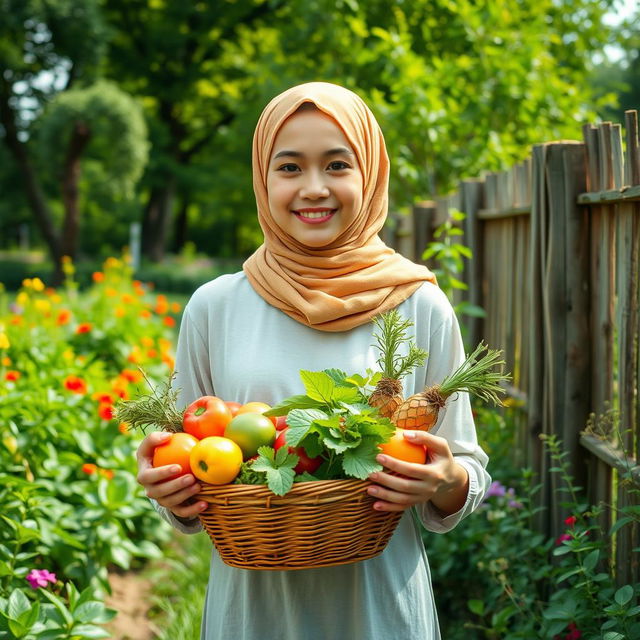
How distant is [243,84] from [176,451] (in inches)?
969

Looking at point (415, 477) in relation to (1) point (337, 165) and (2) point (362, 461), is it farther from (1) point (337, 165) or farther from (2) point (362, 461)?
(1) point (337, 165)

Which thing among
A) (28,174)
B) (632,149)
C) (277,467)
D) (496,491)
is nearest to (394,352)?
(277,467)

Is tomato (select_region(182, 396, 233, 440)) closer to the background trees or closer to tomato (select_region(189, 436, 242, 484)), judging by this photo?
tomato (select_region(189, 436, 242, 484))

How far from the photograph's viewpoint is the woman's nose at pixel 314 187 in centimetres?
177

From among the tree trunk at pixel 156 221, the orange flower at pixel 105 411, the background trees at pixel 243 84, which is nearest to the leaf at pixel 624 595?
the orange flower at pixel 105 411

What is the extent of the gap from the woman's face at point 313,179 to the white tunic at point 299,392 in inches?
9.0

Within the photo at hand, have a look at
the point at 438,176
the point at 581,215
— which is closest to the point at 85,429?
the point at 581,215

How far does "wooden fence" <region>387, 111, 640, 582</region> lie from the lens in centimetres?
244

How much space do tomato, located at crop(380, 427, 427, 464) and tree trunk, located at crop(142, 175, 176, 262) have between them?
24.6m

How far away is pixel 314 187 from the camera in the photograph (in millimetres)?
1774

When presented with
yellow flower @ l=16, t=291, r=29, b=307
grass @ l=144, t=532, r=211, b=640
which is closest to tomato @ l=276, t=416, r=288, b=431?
grass @ l=144, t=532, r=211, b=640

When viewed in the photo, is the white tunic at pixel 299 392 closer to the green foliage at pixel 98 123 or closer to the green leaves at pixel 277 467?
the green leaves at pixel 277 467

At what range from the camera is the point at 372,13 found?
7.59 metres

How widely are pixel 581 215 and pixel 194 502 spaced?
2042mm
